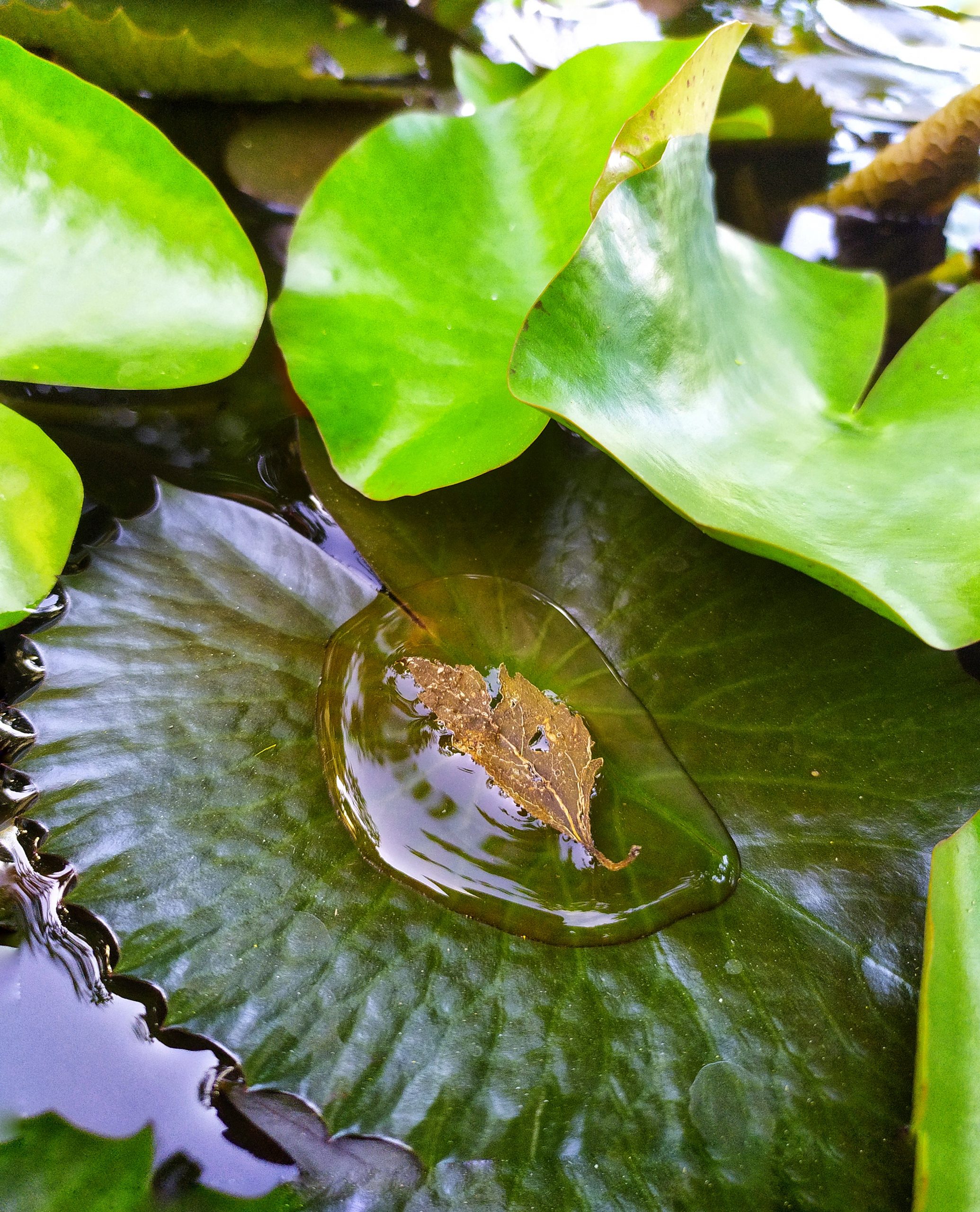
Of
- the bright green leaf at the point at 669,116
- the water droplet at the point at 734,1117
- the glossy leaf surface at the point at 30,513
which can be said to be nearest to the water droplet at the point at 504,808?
the water droplet at the point at 734,1117

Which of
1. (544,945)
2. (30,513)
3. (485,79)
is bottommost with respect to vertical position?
(544,945)

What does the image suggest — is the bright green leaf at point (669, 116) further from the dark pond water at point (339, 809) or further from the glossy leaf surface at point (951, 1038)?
the glossy leaf surface at point (951, 1038)

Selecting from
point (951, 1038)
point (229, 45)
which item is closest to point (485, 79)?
point (229, 45)

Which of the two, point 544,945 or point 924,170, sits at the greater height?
point 924,170

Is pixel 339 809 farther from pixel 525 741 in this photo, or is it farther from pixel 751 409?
pixel 751 409

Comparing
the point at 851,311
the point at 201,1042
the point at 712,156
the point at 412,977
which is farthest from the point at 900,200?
the point at 201,1042

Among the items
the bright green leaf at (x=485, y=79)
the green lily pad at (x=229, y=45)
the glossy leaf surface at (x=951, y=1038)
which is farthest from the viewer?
the bright green leaf at (x=485, y=79)

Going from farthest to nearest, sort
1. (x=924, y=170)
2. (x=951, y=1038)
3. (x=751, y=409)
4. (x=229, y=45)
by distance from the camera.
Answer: (x=924, y=170) → (x=229, y=45) → (x=751, y=409) → (x=951, y=1038)

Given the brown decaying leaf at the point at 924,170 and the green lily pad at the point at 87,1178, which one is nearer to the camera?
the green lily pad at the point at 87,1178
